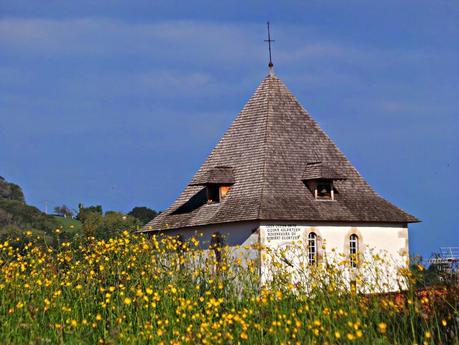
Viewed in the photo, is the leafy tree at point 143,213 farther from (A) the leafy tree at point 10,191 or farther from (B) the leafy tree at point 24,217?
(A) the leafy tree at point 10,191

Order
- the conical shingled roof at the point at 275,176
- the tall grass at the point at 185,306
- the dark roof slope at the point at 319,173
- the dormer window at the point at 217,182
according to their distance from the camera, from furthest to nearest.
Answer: the dormer window at the point at 217,182, the dark roof slope at the point at 319,173, the conical shingled roof at the point at 275,176, the tall grass at the point at 185,306

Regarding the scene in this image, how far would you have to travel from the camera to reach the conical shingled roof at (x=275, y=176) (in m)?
40.7

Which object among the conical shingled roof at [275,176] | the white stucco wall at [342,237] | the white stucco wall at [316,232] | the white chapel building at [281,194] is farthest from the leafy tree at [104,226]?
the white stucco wall at [342,237]

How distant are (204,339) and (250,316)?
58.8 inches

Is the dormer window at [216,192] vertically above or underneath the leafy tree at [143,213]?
underneath

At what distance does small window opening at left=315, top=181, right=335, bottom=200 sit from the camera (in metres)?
42.0

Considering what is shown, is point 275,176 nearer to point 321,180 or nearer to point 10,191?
point 321,180

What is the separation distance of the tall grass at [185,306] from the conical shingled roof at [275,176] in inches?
781

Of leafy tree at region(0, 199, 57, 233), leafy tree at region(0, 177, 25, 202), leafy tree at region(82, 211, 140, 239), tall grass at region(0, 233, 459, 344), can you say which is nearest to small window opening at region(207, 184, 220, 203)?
leafy tree at region(82, 211, 140, 239)

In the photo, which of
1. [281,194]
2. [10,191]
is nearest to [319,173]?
[281,194]

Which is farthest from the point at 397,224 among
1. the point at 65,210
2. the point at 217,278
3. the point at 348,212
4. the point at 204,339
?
the point at 65,210

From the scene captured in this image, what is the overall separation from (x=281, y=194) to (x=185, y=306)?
83.4 feet

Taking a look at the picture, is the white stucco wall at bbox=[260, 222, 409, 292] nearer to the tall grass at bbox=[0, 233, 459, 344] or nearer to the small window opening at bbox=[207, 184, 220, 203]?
the small window opening at bbox=[207, 184, 220, 203]

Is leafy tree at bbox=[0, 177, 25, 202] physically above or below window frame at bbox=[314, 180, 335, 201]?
above
